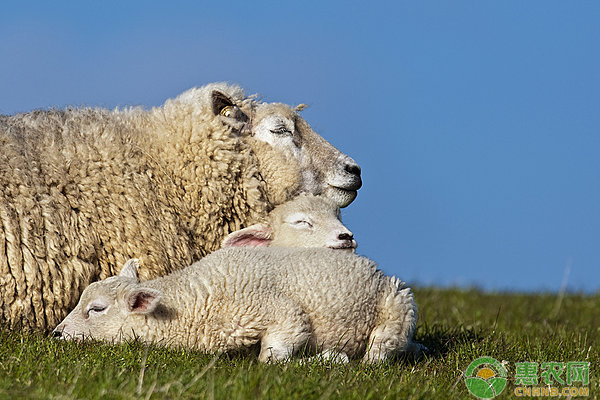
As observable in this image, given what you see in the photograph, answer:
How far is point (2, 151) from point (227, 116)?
1.81m

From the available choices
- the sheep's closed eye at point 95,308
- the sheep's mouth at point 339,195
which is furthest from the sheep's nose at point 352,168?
the sheep's closed eye at point 95,308

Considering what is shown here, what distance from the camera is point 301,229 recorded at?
5926mm

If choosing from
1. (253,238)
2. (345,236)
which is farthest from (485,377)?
(253,238)

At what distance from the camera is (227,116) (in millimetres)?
6617

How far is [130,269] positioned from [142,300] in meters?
0.44

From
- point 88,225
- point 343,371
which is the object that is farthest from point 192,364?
point 88,225

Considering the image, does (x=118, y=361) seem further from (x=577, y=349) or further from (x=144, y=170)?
(x=577, y=349)

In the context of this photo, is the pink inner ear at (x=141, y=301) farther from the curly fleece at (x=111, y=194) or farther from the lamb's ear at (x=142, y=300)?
the curly fleece at (x=111, y=194)

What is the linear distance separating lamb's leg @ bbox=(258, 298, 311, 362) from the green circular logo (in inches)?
40.7

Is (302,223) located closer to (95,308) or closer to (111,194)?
(111,194)

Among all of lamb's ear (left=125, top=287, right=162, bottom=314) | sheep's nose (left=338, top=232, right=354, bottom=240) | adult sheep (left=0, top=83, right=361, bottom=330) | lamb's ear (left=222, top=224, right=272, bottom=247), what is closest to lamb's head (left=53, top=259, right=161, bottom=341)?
lamb's ear (left=125, top=287, right=162, bottom=314)

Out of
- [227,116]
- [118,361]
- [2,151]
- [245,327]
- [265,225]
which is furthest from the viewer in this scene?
[227,116]

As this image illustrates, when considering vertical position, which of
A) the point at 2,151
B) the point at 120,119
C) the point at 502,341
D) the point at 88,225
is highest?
the point at 120,119

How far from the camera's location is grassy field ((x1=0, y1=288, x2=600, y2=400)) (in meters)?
3.89
